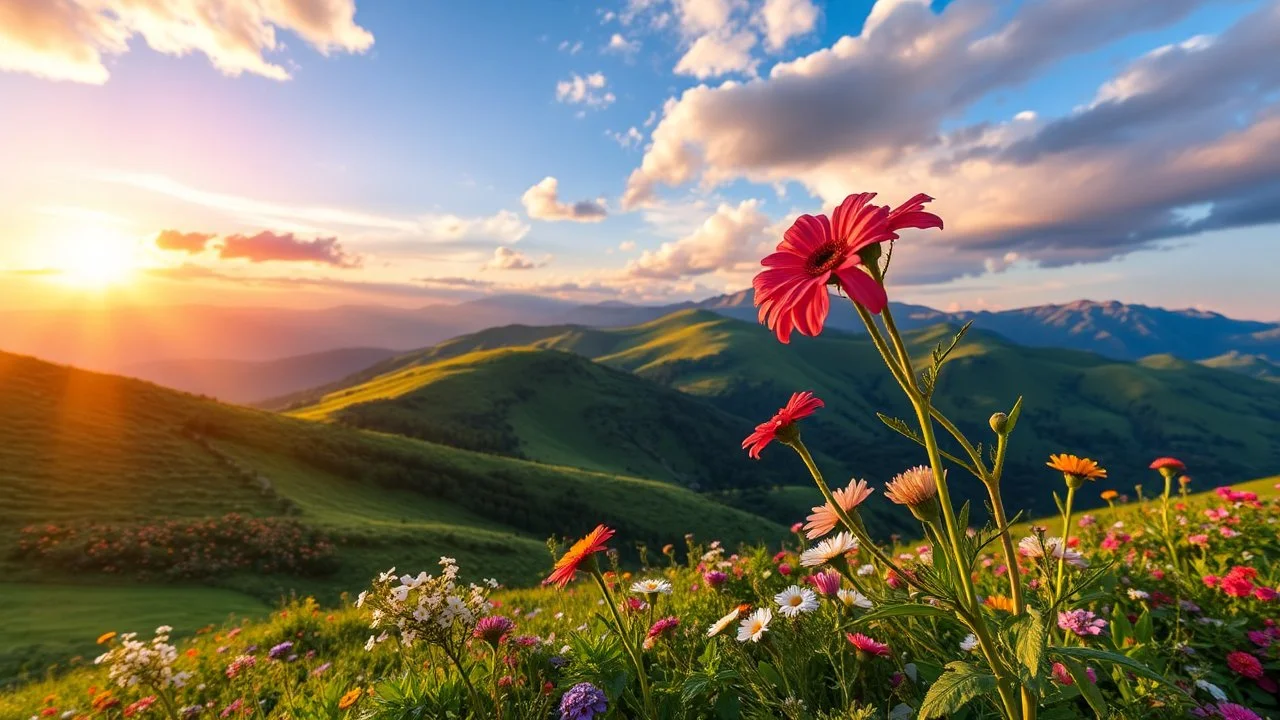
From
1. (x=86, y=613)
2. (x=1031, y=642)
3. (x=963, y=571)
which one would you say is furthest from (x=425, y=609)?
(x=86, y=613)

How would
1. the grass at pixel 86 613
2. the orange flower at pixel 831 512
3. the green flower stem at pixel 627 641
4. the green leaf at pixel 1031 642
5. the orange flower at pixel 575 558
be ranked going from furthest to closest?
the grass at pixel 86 613
the orange flower at pixel 575 558
the green flower stem at pixel 627 641
the orange flower at pixel 831 512
the green leaf at pixel 1031 642

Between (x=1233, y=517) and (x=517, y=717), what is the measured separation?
726 cm

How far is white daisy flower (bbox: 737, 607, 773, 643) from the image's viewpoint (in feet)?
9.61

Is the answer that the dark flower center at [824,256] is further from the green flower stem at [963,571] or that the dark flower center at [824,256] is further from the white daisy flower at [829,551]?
the white daisy flower at [829,551]

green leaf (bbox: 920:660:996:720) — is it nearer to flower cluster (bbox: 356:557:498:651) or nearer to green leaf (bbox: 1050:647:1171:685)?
green leaf (bbox: 1050:647:1171:685)

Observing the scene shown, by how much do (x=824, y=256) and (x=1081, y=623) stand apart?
3.21m

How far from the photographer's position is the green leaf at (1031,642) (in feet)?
4.65

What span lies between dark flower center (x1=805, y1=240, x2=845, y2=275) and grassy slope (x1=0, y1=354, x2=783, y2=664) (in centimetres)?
2440

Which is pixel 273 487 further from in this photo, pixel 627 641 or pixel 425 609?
pixel 627 641

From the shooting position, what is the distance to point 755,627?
121 inches

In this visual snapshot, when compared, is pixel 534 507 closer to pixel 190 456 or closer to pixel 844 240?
pixel 190 456

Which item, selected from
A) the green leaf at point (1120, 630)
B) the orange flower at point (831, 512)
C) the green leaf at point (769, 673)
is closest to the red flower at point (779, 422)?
the orange flower at point (831, 512)

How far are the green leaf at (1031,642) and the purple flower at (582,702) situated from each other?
218cm

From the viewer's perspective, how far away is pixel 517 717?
3.36 meters
